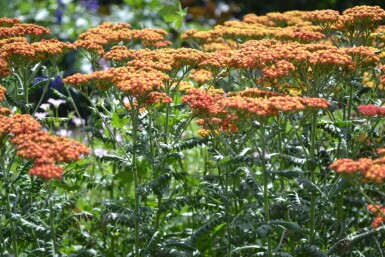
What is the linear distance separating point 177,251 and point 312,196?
3.53ft

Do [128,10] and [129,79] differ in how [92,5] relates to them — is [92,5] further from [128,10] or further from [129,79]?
[129,79]

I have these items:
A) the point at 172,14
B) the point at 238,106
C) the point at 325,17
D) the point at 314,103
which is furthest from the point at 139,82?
the point at 172,14

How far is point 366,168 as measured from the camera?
13.9ft

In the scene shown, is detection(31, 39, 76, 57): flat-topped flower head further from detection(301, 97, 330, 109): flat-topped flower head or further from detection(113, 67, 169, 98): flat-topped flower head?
detection(301, 97, 330, 109): flat-topped flower head

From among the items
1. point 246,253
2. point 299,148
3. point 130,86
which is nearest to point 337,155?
point 299,148

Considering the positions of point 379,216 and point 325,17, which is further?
point 325,17

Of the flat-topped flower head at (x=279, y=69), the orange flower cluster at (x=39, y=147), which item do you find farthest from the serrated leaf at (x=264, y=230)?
the orange flower cluster at (x=39, y=147)

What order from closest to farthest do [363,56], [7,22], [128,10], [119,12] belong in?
[363,56], [7,22], [119,12], [128,10]

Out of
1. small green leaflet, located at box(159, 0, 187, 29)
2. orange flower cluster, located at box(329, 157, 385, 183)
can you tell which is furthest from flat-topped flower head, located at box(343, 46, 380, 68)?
small green leaflet, located at box(159, 0, 187, 29)

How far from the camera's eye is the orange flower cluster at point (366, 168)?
4109 mm

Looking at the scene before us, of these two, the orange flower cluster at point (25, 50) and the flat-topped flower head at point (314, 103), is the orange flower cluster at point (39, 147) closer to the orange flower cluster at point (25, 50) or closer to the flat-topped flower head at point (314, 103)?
the orange flower cluster at point (25, 50)

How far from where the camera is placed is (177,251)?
538cm

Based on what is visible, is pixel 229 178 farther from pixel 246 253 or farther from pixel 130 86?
pixel 130 86

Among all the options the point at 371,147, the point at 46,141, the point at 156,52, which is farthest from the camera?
the point at 371,147
